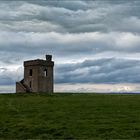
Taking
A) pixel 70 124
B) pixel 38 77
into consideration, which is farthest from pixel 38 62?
pixel 70 124

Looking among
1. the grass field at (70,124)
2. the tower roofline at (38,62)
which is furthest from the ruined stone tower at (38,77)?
the grass field at (70,124)

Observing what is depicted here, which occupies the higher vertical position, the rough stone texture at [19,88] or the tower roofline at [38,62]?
the tower roofline at [38,62]

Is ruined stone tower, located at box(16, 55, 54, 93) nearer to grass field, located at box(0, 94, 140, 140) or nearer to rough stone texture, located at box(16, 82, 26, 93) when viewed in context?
rough stone texture, located at box(16, 82, 26, 93)

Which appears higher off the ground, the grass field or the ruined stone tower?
the ruined stone tower

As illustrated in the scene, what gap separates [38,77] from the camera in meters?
78.6

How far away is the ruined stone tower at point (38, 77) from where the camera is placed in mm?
78500

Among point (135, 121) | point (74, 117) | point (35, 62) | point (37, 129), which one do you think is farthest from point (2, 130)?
point (35, 62)

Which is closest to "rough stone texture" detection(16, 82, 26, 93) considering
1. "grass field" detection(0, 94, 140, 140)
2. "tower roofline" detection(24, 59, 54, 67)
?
"tower roofline" detection(24, 59, 54, 67)

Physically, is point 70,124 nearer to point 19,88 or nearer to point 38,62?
point 38,62

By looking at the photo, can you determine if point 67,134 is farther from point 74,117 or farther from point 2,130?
point 74,117

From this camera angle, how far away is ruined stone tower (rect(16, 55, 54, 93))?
78.5 meters

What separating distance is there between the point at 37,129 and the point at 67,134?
2357 mm

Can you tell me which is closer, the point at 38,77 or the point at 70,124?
the point at 70,124

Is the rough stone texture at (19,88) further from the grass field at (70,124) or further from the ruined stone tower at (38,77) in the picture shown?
the grass field at (70,124)
